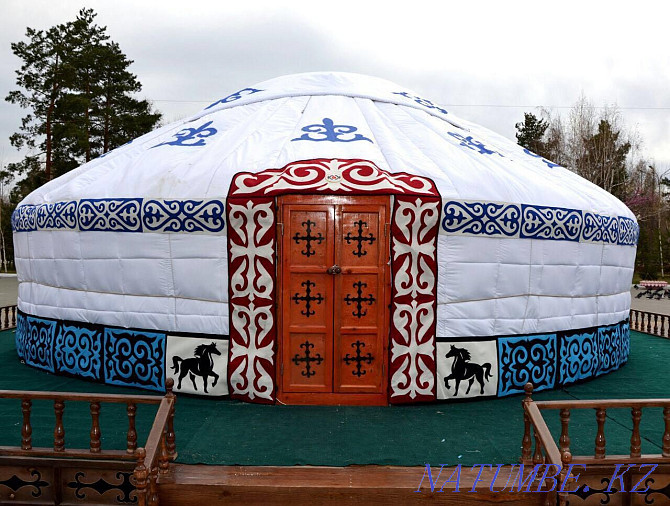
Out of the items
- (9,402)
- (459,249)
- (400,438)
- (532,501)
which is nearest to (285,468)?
(400,438)

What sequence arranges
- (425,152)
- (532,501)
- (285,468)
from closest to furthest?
(532,501) < (285,468) < (425,152)

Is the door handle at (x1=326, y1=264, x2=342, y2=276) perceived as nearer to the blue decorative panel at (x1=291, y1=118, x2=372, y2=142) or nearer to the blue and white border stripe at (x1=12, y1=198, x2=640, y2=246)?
the blue and white border stripe at (x1=12, y1=198, x2=640, y2=246)

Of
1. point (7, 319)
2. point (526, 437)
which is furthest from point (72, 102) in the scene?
point (526, 437)

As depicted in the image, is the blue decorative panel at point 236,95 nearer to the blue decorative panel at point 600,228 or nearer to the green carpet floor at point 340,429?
the green carpet floor at point 340,429

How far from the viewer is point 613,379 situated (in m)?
4.25

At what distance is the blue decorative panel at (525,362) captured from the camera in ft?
12.1

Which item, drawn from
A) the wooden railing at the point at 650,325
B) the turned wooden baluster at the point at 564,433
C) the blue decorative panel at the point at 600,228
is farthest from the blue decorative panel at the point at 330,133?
the wooden railing at the point at 650,325

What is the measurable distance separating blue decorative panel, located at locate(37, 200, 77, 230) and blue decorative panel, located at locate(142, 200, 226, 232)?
25.6 inches

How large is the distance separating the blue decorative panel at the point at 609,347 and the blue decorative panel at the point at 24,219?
4.58m

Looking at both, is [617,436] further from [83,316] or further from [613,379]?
[83,316]

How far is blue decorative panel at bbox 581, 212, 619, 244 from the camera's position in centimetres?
390

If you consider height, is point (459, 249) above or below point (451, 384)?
above

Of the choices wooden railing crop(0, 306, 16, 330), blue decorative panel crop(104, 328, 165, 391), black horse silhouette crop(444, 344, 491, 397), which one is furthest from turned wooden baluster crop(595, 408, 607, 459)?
wooden railing crop(0, 306, 16, 330)

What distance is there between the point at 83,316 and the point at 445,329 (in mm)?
2646
